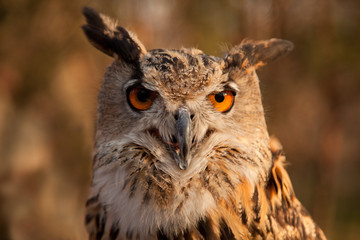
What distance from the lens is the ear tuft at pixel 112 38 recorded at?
1575 mm

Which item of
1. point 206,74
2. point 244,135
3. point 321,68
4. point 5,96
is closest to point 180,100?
point 206,74

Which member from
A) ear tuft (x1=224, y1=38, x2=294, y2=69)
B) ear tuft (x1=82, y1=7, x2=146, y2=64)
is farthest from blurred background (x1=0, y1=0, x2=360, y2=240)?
ear tuft (x1=224, y1=38, x2=294, y2=69)

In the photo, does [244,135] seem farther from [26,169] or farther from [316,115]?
[316,115]

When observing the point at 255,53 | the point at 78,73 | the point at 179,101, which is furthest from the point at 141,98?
the point at 78,73

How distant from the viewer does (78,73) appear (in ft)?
14.6

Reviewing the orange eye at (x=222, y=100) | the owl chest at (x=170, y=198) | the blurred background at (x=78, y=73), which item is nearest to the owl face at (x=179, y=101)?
the orange eye at (x=222, y=100)

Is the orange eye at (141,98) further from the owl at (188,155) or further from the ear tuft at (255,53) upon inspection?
the ear tuft at (255,53)

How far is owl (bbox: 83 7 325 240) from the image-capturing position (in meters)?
1.38

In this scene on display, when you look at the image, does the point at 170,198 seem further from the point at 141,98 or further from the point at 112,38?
the point at 112,38

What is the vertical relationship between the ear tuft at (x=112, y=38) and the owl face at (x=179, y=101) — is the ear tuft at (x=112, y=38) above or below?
above

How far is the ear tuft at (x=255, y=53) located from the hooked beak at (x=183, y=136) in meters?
0.35

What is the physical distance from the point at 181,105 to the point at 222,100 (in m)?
0.20

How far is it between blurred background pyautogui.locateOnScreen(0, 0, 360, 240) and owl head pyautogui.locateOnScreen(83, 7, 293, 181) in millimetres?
1907

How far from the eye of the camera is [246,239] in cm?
144
